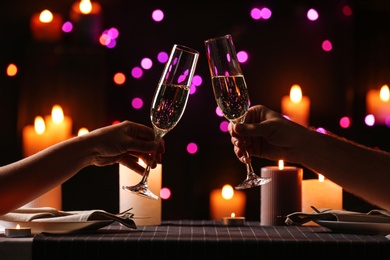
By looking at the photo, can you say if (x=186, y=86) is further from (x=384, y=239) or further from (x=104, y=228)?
(x=384, y=239)

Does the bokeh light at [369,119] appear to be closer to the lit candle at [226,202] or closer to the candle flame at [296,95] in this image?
the candle flame at [296,95]

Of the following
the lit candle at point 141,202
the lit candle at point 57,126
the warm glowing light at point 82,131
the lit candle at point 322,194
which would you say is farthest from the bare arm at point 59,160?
the warm glowing light at point 82,131

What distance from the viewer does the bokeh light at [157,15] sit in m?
2.74

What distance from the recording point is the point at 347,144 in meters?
1.53

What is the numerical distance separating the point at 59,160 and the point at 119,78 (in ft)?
4.37

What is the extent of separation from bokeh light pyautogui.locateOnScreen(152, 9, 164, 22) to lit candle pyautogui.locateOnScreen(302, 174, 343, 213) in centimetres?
126

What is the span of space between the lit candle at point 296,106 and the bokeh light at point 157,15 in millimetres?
578

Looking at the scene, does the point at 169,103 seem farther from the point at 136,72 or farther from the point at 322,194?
the point at 136,72

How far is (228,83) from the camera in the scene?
139 centimetres

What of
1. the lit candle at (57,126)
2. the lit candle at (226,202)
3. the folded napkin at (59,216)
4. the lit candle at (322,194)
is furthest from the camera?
the lit candle at (226,202)
